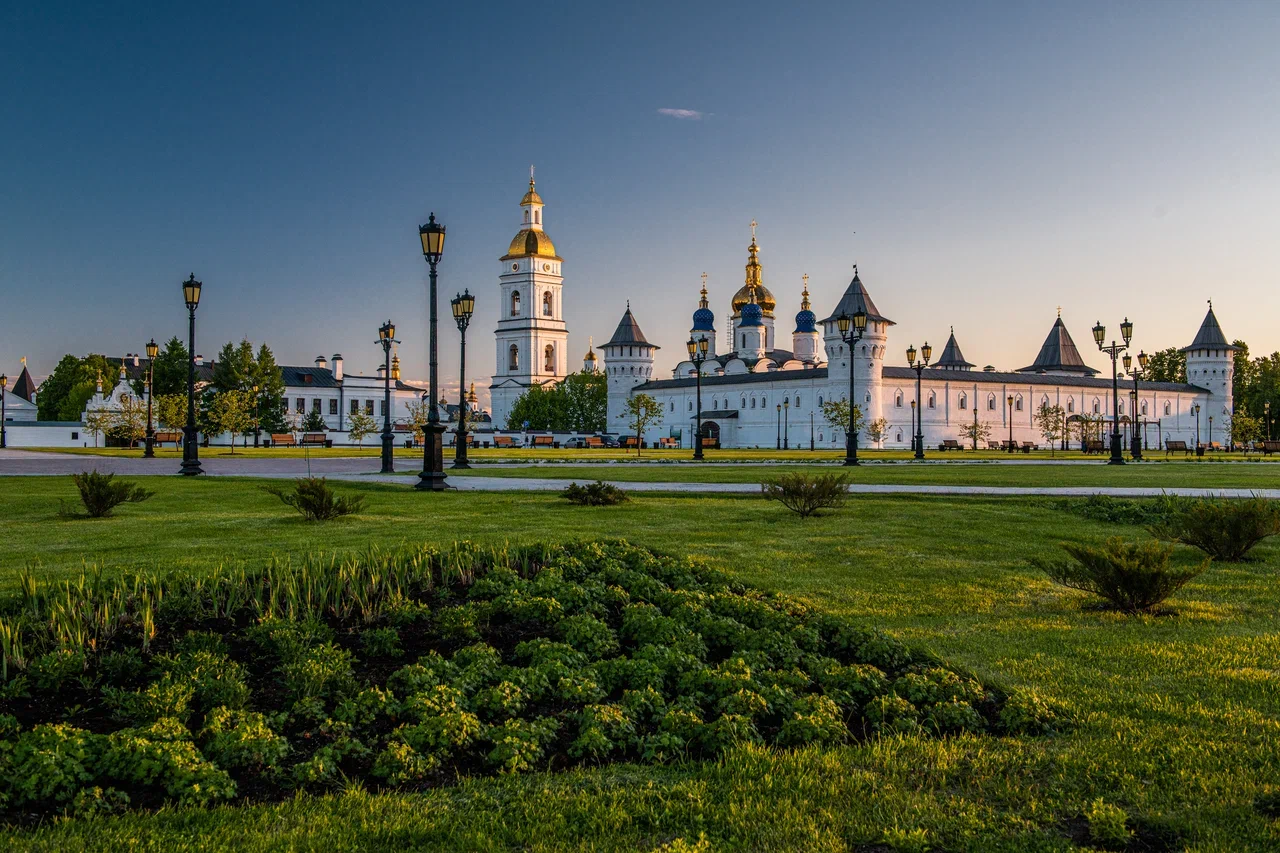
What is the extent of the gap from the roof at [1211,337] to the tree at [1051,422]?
21.3 metres

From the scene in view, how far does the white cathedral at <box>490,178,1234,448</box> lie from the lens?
271 feet

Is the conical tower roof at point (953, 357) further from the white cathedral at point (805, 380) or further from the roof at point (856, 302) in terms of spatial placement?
the roof at point (856, 302)

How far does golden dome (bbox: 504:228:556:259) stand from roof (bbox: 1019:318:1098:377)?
203 feet

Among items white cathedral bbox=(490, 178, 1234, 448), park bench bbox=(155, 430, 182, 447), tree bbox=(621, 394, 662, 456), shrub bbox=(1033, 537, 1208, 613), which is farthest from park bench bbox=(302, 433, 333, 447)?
shrub bbox=(1033, 537, 1208, 613)

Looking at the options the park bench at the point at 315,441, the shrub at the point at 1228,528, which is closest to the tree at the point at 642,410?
the park bench at the point at 315,441

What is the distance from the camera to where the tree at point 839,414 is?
7425cm

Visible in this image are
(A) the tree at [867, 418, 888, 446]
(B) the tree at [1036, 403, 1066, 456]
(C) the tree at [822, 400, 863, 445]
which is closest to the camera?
(C) the tree at [822, 400, 863, 445]

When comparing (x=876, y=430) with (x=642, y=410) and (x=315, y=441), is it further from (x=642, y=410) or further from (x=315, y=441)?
(x=315, y=441)

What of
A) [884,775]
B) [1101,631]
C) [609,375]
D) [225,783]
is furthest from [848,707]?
[609,375]

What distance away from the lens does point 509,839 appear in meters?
3.51

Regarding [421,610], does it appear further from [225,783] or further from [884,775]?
[884,775]

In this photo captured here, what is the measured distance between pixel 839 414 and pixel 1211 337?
47.7 metres

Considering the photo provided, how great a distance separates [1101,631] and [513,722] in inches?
165

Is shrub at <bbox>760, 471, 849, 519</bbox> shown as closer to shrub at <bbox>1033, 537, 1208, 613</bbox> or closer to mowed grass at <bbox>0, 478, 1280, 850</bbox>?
mowed grass at <bbox>0, 478, 1280, 850</bbox>
